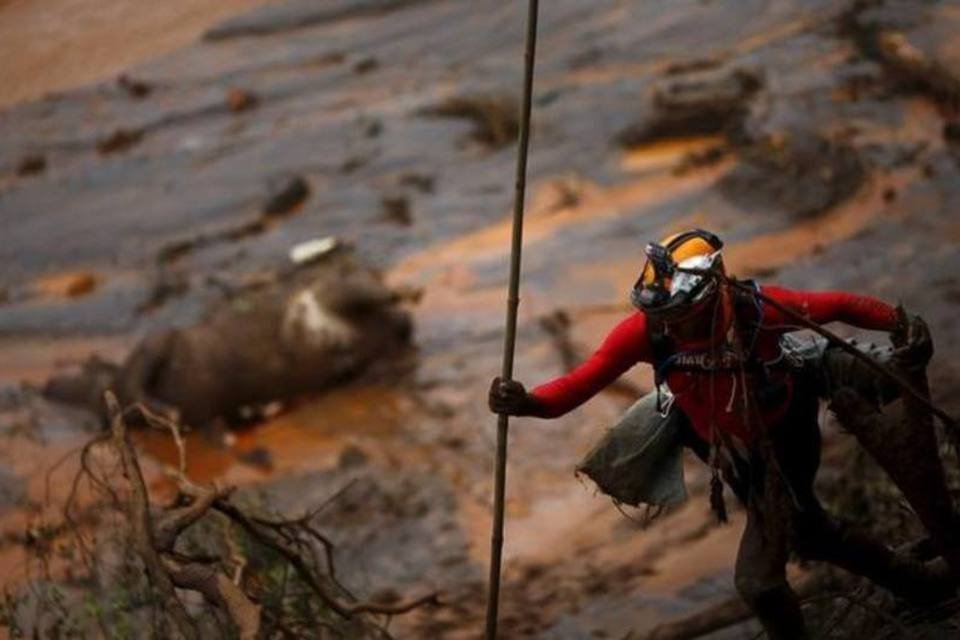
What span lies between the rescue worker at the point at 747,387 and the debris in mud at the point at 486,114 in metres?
9.17

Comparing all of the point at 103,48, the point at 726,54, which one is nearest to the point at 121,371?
the point at 726,54

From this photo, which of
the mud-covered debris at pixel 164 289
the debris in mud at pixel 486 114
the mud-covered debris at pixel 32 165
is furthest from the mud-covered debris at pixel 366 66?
the mud-covered debris at pixel 164 289

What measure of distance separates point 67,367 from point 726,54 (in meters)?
6.45

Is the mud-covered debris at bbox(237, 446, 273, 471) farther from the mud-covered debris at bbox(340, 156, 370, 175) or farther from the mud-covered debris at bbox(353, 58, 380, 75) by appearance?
the mud-covered debris at bbox(353, 58, 380, 75)

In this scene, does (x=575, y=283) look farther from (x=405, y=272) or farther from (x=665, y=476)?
(x=665, y=476)

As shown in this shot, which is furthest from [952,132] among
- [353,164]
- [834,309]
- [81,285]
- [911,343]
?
[81,285]

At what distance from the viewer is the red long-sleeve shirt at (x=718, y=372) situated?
448 centimetres

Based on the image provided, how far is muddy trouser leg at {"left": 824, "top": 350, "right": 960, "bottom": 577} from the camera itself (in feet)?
14.4

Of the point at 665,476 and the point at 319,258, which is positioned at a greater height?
the point at 319,258

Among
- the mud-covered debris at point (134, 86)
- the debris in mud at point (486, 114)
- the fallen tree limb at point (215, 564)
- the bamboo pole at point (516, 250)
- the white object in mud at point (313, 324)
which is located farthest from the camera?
the mud-covered debris at point (134, 86)

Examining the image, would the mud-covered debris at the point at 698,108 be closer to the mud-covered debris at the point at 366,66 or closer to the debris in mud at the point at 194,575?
the mud-covered debris at the point at 366,66

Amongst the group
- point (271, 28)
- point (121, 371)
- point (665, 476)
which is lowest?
point (665, 476)

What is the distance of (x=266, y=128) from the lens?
15.0m

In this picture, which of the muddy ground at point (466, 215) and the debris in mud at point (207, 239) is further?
the debris in mud at point (207, 239)
